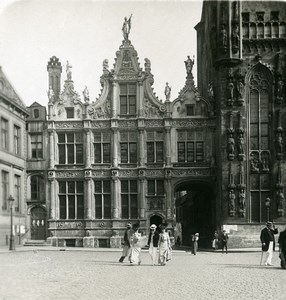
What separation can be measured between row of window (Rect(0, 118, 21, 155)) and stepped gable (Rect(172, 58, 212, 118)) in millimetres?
10644

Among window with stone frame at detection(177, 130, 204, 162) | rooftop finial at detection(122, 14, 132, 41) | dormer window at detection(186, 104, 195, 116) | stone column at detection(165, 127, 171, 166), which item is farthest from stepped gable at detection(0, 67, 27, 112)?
dormer window at detection(186, 104, 195, 116)

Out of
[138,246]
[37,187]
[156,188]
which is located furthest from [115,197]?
[138,246]

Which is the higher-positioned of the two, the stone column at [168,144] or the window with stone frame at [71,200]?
the stone column at [168,144]

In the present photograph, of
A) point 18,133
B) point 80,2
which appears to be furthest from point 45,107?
point 80,2

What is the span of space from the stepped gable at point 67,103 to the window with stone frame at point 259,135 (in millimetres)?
11676

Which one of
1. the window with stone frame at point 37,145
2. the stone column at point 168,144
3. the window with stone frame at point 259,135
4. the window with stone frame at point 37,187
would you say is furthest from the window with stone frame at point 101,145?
the window with stone frame at point 259,135

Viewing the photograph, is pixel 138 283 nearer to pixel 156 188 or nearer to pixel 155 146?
pixel 156 188

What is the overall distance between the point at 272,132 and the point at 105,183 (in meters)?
11.7

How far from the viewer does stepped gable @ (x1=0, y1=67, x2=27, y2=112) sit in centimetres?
3422

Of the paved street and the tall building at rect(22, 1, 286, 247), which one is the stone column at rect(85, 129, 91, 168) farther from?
the paved street

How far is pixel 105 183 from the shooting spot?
40.2 m

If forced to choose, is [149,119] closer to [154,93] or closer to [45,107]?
[154,93]

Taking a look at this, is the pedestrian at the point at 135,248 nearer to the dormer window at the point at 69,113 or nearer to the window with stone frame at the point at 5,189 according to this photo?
the window with stone frame at the point at 5,189

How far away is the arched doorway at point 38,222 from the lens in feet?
134
